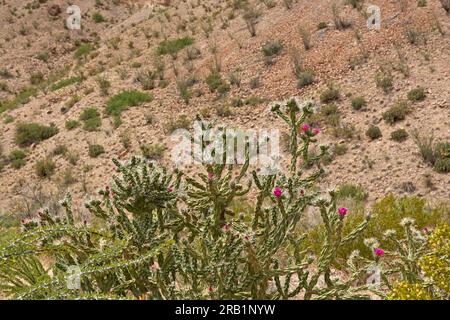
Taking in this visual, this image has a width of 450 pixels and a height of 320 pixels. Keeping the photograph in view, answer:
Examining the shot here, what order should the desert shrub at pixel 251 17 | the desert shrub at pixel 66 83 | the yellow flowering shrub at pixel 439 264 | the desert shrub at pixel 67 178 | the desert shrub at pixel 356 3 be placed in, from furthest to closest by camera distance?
1. the desert shrub at pixel 66 83
2. the desert shrub at pixel 251 17
3. the desert shrub at pixel 356 3
4. the desert shrub at pixel 67 178
5. the yellow flowering shrub at pixel 439 264

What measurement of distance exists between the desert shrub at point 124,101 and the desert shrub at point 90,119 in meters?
0.41

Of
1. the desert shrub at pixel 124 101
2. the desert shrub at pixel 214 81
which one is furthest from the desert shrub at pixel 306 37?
the desert shrub at pixel 124 101

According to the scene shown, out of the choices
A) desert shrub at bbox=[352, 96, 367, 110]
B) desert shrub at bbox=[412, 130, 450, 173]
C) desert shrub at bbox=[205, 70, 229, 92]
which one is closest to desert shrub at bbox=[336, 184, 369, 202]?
desert shrub at bbox=[412, 130, 450, 173]

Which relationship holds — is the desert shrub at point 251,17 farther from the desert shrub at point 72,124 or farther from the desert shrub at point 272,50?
the desert shrub at point 72,124

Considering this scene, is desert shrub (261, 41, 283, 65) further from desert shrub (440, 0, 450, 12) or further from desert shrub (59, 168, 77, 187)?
desert shrub (59, 168, 77, 187)

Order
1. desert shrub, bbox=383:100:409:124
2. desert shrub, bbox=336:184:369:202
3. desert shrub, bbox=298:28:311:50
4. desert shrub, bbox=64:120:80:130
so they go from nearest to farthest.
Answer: desert shrub, bbox=336:184:369:202
desert shrub, bbox=383:100:409:124
desert shrub, bbox=298:28:311:50
desert shrub, bbox=64:120:80:130

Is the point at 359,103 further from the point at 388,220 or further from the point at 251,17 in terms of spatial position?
the point at 251,17

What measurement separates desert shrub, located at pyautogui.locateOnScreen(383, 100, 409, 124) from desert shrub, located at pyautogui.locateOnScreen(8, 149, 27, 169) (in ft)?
32.0

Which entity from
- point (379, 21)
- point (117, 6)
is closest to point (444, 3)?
point (379, 21)

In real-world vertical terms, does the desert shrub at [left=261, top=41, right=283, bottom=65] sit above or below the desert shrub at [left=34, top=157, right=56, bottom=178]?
above

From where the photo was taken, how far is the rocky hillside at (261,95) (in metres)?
9.38

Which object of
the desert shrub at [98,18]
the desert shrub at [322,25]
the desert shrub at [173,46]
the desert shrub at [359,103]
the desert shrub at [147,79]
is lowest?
the desert shrub at [359,103]

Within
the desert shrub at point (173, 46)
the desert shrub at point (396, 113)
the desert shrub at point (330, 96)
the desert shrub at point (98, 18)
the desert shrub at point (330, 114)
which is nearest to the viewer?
the desert shrub at point (396, 113)

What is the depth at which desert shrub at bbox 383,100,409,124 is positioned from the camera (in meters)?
9.83
